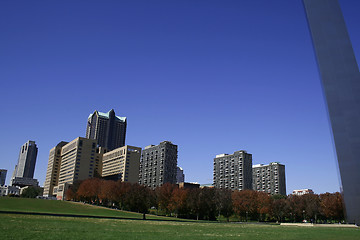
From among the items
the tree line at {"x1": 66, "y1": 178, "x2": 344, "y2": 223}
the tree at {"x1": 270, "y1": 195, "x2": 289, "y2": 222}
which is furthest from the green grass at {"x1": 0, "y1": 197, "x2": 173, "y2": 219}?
the tree at {"x1": 270, "y1": 195, "x2": 289, "y2": 222}

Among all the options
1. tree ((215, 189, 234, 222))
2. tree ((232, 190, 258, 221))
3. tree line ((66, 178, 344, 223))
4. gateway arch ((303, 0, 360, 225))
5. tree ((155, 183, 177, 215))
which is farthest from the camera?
tree ((155, 183, 177, 215))

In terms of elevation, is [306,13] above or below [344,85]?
above

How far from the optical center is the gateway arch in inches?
1316

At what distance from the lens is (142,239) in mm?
20812

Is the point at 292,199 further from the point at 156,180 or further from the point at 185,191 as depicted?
the point at 156,180

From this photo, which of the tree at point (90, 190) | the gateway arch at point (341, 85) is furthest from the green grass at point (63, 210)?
the gateway arch at point (341, 85)

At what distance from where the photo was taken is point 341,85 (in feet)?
113

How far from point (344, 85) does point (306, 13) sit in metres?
9.36

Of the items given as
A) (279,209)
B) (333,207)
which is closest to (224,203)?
(279,209)

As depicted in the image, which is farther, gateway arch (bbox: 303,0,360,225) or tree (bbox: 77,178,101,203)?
tree (bbox: 77,178,101,203)

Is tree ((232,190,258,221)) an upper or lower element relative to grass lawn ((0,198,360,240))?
upper

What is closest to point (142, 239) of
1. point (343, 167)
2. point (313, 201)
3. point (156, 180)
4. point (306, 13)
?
point (343, 167)

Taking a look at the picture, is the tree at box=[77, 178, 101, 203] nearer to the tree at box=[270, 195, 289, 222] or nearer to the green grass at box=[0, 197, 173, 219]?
the green grass at box=[0, 197, 173, 219]

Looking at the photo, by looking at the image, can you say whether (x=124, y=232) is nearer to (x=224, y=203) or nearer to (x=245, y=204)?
(x=224, y=203)
